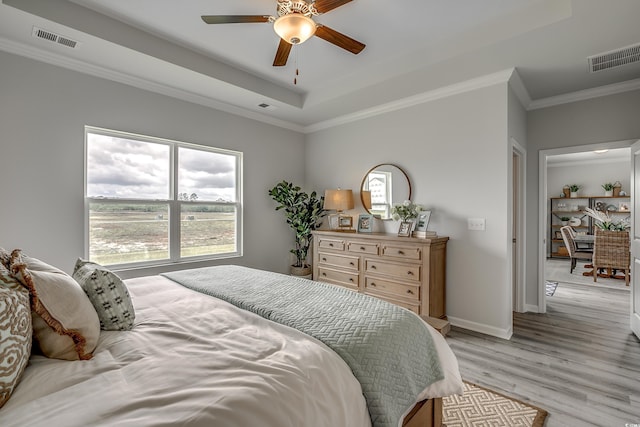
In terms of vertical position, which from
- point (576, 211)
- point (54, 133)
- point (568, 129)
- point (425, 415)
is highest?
point (568, 129)

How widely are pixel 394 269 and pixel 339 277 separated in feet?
2.80

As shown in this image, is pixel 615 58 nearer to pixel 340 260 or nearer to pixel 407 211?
pixel 407 211

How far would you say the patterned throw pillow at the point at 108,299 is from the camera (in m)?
1.34

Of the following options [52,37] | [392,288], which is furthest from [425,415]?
[52,37]

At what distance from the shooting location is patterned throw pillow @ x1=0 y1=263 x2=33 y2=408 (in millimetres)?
842

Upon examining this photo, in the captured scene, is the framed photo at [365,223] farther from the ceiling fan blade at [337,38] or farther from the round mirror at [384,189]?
the ceiling fan blade at [337,38]

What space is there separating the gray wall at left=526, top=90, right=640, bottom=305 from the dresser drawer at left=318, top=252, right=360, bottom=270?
224 cm

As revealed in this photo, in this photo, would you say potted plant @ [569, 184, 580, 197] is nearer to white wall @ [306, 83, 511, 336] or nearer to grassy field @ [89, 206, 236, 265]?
white wall @ [306, 83, 511, 336]

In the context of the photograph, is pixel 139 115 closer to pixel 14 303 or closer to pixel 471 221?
pixel 14 303

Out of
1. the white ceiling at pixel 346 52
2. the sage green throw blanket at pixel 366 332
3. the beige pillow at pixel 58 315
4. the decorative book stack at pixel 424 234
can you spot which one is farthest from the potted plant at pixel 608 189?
the beige pillow at pixel 58 315

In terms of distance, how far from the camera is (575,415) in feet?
6.25

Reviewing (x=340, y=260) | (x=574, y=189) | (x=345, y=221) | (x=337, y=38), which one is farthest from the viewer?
(x=574, y=189)

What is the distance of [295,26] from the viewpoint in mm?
1965

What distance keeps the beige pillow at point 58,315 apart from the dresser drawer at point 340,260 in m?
2.95
